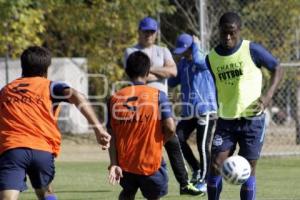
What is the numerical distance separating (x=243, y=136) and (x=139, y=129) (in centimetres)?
191

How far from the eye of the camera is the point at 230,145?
942cm

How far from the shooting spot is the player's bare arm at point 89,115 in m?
7.40

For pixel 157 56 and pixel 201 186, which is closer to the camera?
pixel 157 56

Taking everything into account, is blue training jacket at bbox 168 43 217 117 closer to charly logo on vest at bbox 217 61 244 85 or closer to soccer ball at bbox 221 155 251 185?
charly logo on vest at bbox 217 61 244 85

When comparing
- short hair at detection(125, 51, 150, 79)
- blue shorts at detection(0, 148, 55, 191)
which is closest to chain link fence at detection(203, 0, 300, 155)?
short hair at detection(125, 51, 150, 79)

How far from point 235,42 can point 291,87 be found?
31.1ft

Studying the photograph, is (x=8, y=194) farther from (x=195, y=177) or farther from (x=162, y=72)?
(x=195, y=177)

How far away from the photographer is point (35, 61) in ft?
25.7

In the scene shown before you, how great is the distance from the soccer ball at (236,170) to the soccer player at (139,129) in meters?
1.14

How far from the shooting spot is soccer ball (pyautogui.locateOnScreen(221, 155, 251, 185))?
884cm

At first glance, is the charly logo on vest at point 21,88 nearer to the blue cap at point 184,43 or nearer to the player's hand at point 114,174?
the player's hand at point 114,174

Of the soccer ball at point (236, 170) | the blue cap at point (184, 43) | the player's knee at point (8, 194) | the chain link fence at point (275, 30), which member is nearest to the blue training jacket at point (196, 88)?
the blue cap at point (184, 43)

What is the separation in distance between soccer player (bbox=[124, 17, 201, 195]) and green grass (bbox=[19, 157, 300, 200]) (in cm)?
25

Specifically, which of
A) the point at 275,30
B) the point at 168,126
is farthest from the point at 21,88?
the point at 275,30
